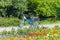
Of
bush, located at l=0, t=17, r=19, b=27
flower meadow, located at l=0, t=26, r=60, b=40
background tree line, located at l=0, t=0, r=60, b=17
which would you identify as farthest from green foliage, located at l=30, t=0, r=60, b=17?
flower meadow, located at l=0, t=26, r=60, b=40

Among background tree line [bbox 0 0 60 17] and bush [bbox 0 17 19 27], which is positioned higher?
background tree line [bbox 0 0 60 17]

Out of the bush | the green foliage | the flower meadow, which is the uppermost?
the flower meadow

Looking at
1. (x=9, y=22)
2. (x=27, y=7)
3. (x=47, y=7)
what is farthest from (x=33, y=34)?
(x=27, y=7)

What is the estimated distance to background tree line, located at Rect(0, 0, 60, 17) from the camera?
2558 cm

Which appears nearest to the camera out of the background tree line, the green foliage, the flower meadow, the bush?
the flower meadow

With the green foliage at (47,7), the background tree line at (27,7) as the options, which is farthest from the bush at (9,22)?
the green foliage at (47,7)

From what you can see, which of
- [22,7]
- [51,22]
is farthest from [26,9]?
[51,22]

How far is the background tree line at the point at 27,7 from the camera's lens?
25578mm

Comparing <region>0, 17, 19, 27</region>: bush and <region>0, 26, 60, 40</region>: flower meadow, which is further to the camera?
<region>0, 17, 19, 27</region>: bush

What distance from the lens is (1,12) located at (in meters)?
25.8

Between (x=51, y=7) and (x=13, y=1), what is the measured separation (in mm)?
3337

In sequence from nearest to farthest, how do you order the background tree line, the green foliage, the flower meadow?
the flower meadow < the background tree line < the green foliage

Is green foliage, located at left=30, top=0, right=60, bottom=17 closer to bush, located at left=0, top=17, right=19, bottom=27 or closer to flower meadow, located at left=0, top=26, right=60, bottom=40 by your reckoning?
bush, located at left=0, top=17, right=19, bottom=27

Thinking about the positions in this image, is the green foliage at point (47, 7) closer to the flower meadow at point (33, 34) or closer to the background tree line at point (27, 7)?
the background tree line at point (27, 7)
